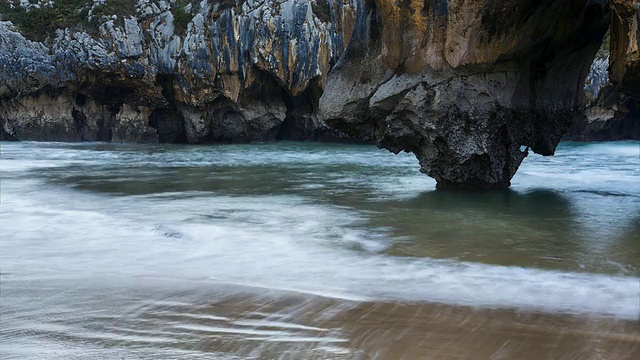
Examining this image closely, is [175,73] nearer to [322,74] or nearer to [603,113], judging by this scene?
[322,74]

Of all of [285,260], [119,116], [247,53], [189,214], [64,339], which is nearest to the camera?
[64,339]

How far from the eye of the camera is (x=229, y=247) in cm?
561

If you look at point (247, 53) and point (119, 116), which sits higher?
point (247, 53)

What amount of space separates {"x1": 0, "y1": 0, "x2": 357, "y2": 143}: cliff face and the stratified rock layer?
1233cm

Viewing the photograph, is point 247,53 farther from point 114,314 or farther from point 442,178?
point 114,314

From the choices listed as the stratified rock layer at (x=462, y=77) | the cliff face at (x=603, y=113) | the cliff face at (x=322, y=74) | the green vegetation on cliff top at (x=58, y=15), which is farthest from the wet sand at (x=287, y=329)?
the cliff face at (x=603, y=113)

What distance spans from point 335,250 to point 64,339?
8.73ft

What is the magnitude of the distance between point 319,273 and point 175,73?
1902 cm

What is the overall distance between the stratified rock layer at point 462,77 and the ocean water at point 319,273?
72cm

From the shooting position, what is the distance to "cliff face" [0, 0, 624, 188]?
8.11m

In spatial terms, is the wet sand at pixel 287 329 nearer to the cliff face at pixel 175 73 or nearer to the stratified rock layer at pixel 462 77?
the stratified rock layer at pixel 462 77

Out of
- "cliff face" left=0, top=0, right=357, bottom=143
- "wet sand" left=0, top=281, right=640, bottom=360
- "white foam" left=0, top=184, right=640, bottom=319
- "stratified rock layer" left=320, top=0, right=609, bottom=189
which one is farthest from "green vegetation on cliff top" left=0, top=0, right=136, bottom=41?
"wet sand" left=0, top=281, right=640, bottom=360

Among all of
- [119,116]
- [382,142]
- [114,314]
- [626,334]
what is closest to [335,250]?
[114,314]

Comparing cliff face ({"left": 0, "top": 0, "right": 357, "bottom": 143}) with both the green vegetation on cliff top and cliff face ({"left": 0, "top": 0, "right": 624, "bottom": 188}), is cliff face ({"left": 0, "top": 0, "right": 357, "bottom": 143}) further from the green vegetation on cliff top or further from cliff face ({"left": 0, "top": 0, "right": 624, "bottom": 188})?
the green vegetation on cliff top
